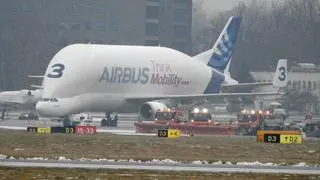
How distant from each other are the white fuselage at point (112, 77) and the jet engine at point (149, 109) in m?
0.96

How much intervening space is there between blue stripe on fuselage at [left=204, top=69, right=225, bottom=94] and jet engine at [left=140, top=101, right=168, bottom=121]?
7.50 m


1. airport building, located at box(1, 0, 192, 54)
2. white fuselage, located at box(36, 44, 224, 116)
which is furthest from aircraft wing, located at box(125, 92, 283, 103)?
airport building, located at box(1, 0, 192, 54)

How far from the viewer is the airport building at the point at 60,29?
16338cm

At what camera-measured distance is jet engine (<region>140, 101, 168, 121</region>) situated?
9550 cm

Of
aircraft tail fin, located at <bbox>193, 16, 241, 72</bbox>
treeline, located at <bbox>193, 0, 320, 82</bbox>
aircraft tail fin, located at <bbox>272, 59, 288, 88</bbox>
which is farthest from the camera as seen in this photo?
treeline, located at <bbox>193, 0, 320, 82</bbox>

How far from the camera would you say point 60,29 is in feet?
556

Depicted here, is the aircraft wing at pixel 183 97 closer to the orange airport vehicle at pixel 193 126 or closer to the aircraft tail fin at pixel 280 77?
the aircraft tail fin at pixel 280 77

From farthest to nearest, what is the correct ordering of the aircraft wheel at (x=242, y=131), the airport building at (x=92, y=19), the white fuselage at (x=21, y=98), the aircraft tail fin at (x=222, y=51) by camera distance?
the airport building at (x=92, y=19) < the white fuselage at (x=21, y=98) < the aircraft tail fin at (x=222, y=51) < the aircraft wheel at (x=242, y=131)

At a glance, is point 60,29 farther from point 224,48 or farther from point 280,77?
point 280,77

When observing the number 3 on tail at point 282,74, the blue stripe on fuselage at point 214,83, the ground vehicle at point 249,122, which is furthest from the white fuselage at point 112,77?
the ground vehicle at point 249,122

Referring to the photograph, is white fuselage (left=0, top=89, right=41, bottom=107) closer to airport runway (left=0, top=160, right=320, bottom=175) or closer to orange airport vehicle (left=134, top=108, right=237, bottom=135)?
orange airport vehicle (left=134, top=108, right=237, bottom=135)

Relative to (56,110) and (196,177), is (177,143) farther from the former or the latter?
(56,110)

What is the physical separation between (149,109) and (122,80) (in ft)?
11.4

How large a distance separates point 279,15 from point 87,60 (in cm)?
8711
